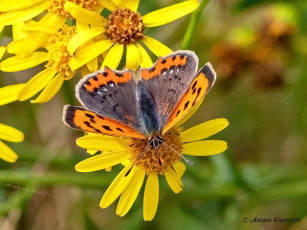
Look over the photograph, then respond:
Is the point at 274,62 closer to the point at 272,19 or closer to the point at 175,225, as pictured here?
the point at 272,19

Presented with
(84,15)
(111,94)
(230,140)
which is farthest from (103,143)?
(230,140)

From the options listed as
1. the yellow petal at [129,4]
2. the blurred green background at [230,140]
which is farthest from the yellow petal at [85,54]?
the blurred green background at [230,140]

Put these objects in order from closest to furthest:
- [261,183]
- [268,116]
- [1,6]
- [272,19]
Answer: [1,6]
[261,183]
[272,19]
[268,116]

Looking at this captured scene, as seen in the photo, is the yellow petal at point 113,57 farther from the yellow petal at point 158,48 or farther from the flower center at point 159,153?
the flower center at point 159,153

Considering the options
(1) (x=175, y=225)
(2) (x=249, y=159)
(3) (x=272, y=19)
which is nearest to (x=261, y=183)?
(1) (x=175, y=225)

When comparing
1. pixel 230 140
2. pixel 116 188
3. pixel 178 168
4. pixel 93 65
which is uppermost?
pixel 230 140

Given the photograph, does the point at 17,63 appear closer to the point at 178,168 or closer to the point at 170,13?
the point at 170,13
